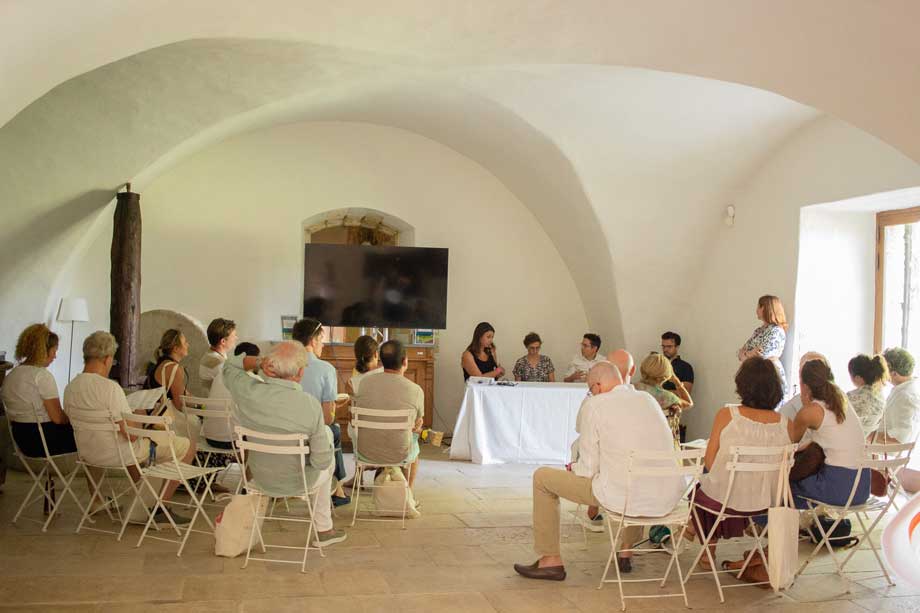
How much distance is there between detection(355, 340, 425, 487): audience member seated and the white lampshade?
408 cm

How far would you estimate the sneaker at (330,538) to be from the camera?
521 centimetres

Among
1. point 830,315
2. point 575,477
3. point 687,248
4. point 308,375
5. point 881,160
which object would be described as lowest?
point 575,477

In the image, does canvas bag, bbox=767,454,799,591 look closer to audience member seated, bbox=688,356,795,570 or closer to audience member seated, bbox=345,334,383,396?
audience member seated, bbox=688,356,795,570

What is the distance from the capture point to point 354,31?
16.5 feet

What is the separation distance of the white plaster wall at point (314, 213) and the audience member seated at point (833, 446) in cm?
595

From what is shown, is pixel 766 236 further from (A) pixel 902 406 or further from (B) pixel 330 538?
(B) pixel 330 538

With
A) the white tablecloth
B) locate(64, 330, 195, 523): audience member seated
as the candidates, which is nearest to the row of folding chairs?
locate(64, 330, 195, 523): audience member seated

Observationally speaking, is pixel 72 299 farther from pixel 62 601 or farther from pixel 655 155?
pixel 655 155

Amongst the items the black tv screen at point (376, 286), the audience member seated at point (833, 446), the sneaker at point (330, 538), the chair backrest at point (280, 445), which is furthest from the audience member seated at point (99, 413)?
the black tv screen at point (376, 286)

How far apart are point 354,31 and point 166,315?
16.1 ft

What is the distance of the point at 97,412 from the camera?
518cm

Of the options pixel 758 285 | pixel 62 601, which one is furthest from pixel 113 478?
pixel 758 285

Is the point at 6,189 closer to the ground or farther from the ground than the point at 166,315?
farther from the ground

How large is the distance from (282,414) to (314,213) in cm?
566
